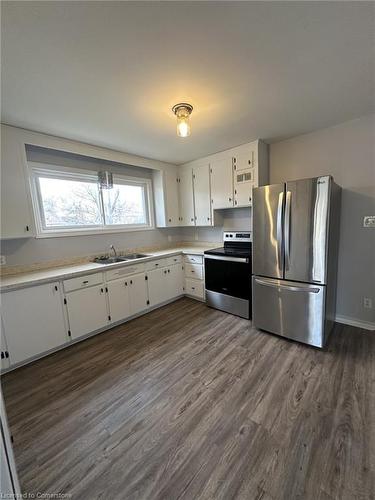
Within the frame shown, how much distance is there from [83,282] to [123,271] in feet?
1.78

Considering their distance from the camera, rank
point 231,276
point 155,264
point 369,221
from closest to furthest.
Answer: point 369,221, point 231,276, point 155,264

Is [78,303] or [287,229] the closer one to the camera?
[287,229]

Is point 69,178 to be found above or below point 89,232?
above

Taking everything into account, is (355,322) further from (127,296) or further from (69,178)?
(69,178)

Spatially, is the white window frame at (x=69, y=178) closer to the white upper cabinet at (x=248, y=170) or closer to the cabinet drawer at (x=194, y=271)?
the cabinet drawer at (x=194, y=271)

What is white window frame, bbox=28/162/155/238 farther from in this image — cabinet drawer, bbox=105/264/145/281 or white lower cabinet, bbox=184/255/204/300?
white lower cabinet, bbox=184/255/204/300

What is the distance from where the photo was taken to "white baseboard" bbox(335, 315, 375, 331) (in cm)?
253

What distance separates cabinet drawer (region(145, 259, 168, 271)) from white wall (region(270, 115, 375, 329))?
2457 mm

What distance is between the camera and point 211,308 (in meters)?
3.36

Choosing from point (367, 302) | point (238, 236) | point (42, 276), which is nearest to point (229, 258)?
point (238, 236)

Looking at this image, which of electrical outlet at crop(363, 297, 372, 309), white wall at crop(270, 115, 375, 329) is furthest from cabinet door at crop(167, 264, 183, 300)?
electrical outlet at crop(363, 297, 372, 309)

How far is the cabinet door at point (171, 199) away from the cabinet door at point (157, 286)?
1.05 meters

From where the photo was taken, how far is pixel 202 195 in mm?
3691

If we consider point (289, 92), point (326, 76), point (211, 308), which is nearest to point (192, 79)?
point (289, 92)
